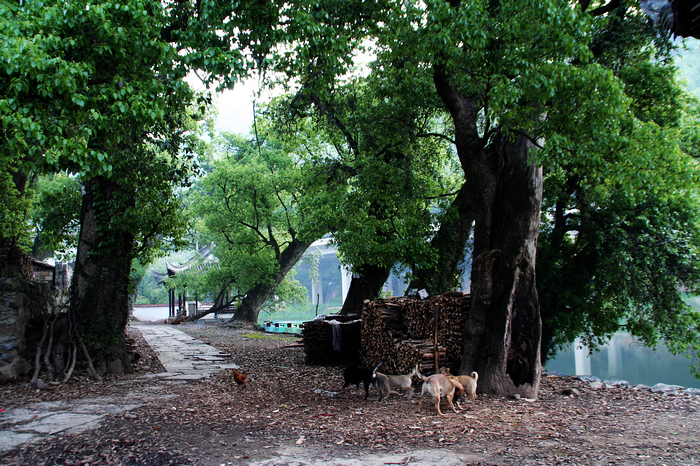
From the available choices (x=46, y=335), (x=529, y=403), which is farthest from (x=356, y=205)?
(x=46, y=335)

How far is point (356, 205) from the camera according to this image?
10930mm

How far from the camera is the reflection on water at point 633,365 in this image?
19406 mm

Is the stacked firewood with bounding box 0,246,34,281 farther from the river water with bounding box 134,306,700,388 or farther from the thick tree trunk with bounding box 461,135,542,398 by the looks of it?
the river water with bounding box 134,306,700,388

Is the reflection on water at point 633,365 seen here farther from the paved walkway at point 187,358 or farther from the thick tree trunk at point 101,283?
the thick tree trunk at point 101,283

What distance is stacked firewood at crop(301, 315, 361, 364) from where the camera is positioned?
1067 cm

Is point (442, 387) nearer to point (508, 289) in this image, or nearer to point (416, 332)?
point (508, 289)

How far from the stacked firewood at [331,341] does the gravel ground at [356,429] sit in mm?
2419

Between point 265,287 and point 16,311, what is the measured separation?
14.8m

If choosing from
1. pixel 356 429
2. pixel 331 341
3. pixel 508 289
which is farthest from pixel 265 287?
pixel 356 429

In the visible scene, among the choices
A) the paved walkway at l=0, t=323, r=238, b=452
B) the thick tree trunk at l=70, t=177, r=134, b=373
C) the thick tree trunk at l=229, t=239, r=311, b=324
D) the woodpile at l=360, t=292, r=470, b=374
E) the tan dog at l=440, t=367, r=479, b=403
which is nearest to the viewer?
the paved walkway at l=0, t=323, r=238, b=452

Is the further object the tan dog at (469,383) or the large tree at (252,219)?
the large tree at (252,219)

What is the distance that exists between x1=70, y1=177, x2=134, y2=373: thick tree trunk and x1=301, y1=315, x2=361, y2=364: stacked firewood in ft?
12.1

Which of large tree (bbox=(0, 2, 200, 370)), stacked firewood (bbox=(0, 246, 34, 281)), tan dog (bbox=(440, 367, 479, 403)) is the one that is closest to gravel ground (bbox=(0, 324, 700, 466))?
tan dog (bbox=(440, 367, 479, 403))

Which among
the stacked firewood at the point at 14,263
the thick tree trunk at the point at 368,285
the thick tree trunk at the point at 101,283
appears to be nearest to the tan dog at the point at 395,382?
the thick tree trunk at the point at 101,283
